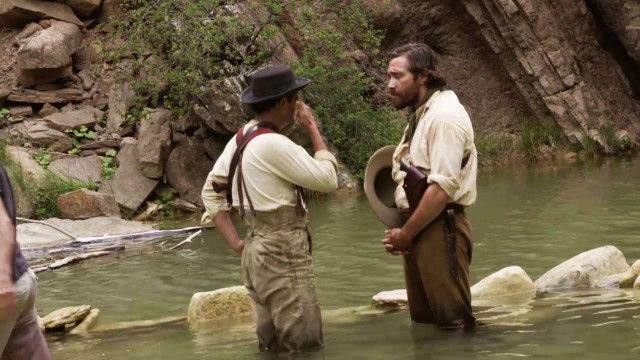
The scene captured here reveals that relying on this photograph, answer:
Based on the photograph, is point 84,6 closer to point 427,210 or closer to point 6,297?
point 427,210

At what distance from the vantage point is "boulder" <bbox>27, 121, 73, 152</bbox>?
18.7 metres

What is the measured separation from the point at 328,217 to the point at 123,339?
23.7ft

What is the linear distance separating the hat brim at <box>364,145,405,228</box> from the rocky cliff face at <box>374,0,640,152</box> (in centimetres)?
1544

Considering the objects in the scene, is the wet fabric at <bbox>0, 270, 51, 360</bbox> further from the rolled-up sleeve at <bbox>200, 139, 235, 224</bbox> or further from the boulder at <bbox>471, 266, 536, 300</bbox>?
the boulder at <bbox>471, 266, 536, 300</bbox>

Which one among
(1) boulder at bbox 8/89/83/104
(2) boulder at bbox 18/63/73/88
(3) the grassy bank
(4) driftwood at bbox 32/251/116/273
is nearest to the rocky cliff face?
(1) boulder at bbox 8/89/83/104

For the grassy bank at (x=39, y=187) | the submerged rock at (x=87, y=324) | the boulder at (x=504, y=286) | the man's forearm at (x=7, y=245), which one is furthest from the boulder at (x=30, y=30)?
the man's forearm at (x=7, y=245)

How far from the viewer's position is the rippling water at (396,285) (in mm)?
5742

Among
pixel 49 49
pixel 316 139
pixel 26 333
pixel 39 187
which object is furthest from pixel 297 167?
pixel 49 49

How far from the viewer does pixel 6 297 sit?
3.79 metres

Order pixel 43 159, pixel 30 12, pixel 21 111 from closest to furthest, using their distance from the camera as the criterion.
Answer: pixel 43 159, pixel 21 111, pixel 30 12

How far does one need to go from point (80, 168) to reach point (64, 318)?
424 inches

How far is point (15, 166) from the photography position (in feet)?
53.7

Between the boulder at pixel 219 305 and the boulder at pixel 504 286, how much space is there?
5.45 ft

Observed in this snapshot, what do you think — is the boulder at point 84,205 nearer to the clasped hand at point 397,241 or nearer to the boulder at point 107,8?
the boulder at point 107,8
